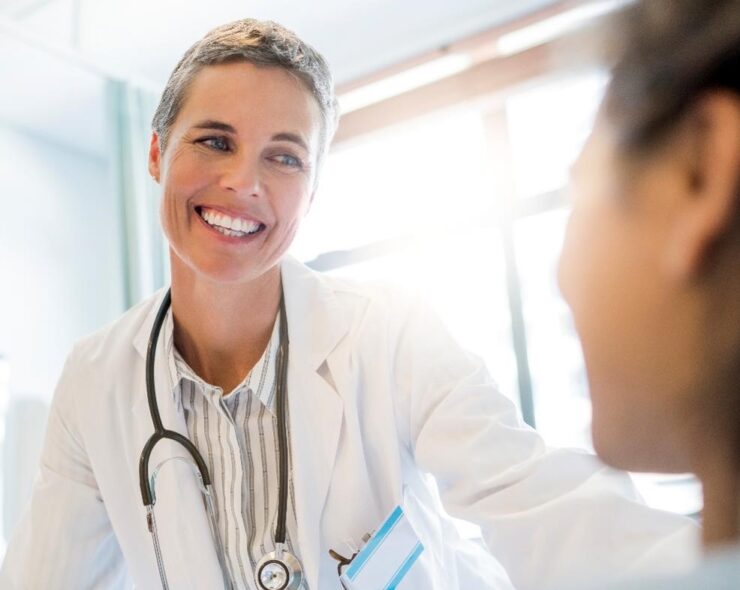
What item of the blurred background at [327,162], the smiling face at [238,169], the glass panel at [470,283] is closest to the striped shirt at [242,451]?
the smiling face at [238,169]

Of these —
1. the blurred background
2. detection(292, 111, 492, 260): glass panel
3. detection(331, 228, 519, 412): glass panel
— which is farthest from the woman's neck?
detection(292, 111, 492, 260): glass panel

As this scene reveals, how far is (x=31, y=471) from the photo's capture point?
3.01 m

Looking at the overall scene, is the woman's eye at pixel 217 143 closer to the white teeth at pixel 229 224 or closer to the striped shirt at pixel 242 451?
the white teeth at pixel 229 224

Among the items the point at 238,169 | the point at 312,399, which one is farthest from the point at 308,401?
the point at 238,169

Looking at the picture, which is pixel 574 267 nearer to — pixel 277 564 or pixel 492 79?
pixel 277 564

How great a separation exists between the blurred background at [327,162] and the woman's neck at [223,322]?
1.28 m

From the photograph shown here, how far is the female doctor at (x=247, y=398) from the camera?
1115mm

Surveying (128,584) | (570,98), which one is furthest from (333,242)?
(570,98)

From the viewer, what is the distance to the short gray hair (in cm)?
122

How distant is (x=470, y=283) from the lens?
9.66 ft

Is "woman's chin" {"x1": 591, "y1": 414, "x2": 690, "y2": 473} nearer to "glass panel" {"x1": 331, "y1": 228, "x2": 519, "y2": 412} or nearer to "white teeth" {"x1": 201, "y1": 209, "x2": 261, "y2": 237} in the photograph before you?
"white teeth" {"x1": 201, "y1": 209, "x2": 261, "y2": 237}

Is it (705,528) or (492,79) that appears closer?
(705,528)

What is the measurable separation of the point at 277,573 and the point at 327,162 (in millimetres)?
1671

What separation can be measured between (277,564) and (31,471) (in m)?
2.26
